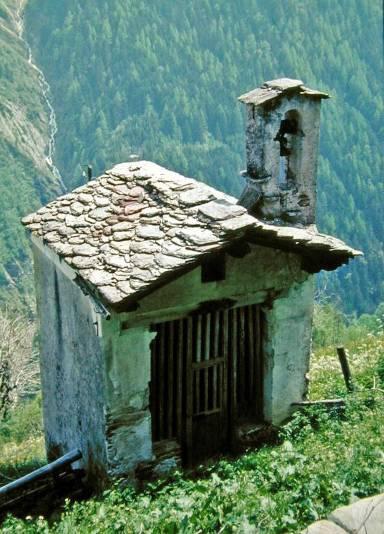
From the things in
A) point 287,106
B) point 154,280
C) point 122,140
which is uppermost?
point 122,140

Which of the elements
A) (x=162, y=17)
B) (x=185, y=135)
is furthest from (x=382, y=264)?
(x=162, y=17)

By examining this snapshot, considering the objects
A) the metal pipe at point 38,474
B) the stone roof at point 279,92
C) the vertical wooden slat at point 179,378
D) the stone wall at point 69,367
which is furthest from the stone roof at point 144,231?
the metal pipe at point 38,474

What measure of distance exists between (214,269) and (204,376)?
1165 millimetres

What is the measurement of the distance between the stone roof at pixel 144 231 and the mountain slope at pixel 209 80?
4582cm

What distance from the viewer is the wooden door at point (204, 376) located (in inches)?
260

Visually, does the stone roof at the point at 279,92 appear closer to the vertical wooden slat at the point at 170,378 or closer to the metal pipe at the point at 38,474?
the vertical wooden slat at the point at 170,378

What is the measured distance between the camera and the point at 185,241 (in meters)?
5.96

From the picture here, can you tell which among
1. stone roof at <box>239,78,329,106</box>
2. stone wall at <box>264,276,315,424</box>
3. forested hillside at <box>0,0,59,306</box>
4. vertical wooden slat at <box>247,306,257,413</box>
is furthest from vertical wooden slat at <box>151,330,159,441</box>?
forested hillside at <box>0,0,59,306</box>

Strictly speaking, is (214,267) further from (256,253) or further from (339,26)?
(339,26)

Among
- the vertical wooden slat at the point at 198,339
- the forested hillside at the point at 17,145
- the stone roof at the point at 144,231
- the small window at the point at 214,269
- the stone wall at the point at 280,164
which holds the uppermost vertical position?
the forested hillside at the point at 17,145

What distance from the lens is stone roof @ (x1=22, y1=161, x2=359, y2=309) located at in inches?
228

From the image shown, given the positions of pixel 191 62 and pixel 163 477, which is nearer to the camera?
pixel 163 477

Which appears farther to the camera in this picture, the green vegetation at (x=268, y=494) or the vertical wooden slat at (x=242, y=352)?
the vertical wooden slat at (x=242, y=352)

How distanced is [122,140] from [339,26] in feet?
83.7
